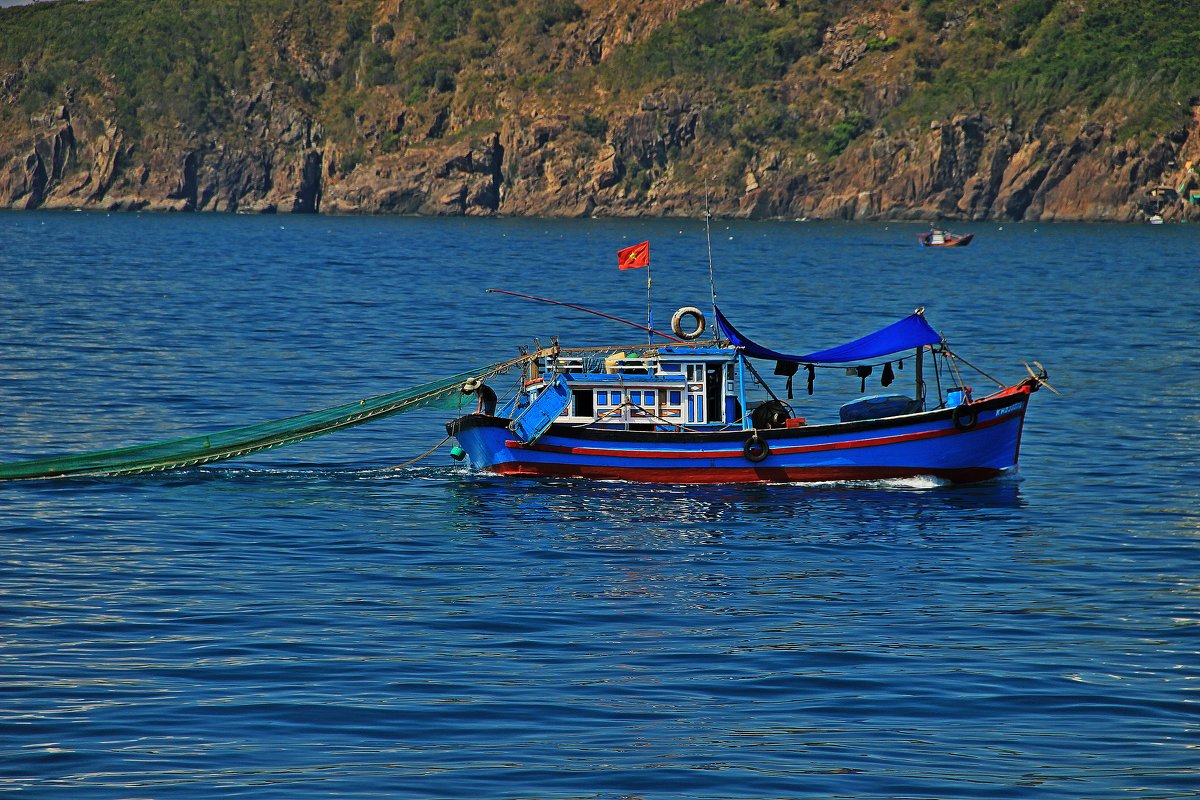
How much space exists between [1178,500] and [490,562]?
15058mm

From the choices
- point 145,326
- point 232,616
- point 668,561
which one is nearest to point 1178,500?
point 668,561

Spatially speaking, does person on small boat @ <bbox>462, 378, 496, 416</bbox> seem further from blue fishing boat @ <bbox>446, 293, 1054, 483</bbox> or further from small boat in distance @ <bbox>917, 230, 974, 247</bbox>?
small boat in distance @ <bbox>917, 230, 974, 247</bbox>

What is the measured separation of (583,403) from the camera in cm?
3506

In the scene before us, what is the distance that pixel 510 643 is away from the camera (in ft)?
70.9

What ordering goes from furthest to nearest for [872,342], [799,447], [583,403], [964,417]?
[872,342], [583,403], [964,417], [799,447]

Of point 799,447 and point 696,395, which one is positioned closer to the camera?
point 799,447

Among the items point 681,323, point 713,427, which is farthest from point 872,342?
point 681,323

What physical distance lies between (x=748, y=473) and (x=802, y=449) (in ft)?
4.09

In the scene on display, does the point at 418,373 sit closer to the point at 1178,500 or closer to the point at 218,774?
the point at 1178,500

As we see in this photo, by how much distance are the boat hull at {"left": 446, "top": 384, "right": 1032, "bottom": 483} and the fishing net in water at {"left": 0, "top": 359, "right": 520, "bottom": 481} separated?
211cm

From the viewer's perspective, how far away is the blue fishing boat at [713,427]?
110ft

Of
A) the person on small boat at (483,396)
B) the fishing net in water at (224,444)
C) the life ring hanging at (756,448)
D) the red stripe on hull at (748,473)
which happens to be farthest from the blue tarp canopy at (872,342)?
the person on small boat at (483,396)

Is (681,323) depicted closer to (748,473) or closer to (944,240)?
(748,473)

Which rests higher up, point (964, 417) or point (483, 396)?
point (483, 396)
